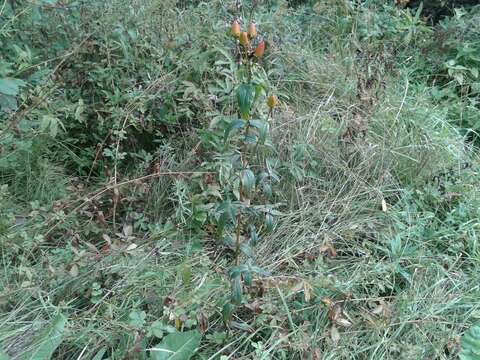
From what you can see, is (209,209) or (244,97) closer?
(244,97)

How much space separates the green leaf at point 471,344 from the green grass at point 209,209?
3cm

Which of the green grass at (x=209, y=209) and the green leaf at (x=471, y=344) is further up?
the green grass at (x=209, y=209)

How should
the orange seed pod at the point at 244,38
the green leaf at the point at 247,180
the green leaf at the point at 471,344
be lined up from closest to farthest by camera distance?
the orange seed pod at the point at 244,38, the green leaf at the point at 247,180, the green leaf at the point at 471,344

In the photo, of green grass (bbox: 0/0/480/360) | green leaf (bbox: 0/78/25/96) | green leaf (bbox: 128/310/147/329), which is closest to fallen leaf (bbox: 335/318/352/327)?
green grass (bbox: 0/0/480/360)

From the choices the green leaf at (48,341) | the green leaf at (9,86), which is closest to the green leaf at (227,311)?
the green leaf at (48,341)

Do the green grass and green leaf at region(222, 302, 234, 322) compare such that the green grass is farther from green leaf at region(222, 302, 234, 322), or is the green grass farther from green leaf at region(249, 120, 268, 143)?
green leaf at region(249, 120, 268, 143)

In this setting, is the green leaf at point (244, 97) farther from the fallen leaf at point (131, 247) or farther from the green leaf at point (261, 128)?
the fallen leaf at point (131, 247)

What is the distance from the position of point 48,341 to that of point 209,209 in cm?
85

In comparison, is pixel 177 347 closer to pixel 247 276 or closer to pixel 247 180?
pixel 247 276

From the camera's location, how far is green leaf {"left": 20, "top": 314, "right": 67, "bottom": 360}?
1.85m

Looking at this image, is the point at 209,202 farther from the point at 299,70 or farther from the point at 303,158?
the point at 299,70

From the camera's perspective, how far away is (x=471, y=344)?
78.4 inches

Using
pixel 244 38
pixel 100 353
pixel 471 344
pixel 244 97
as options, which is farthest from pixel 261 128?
pixel 471 344

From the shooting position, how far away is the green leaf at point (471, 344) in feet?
6.42
